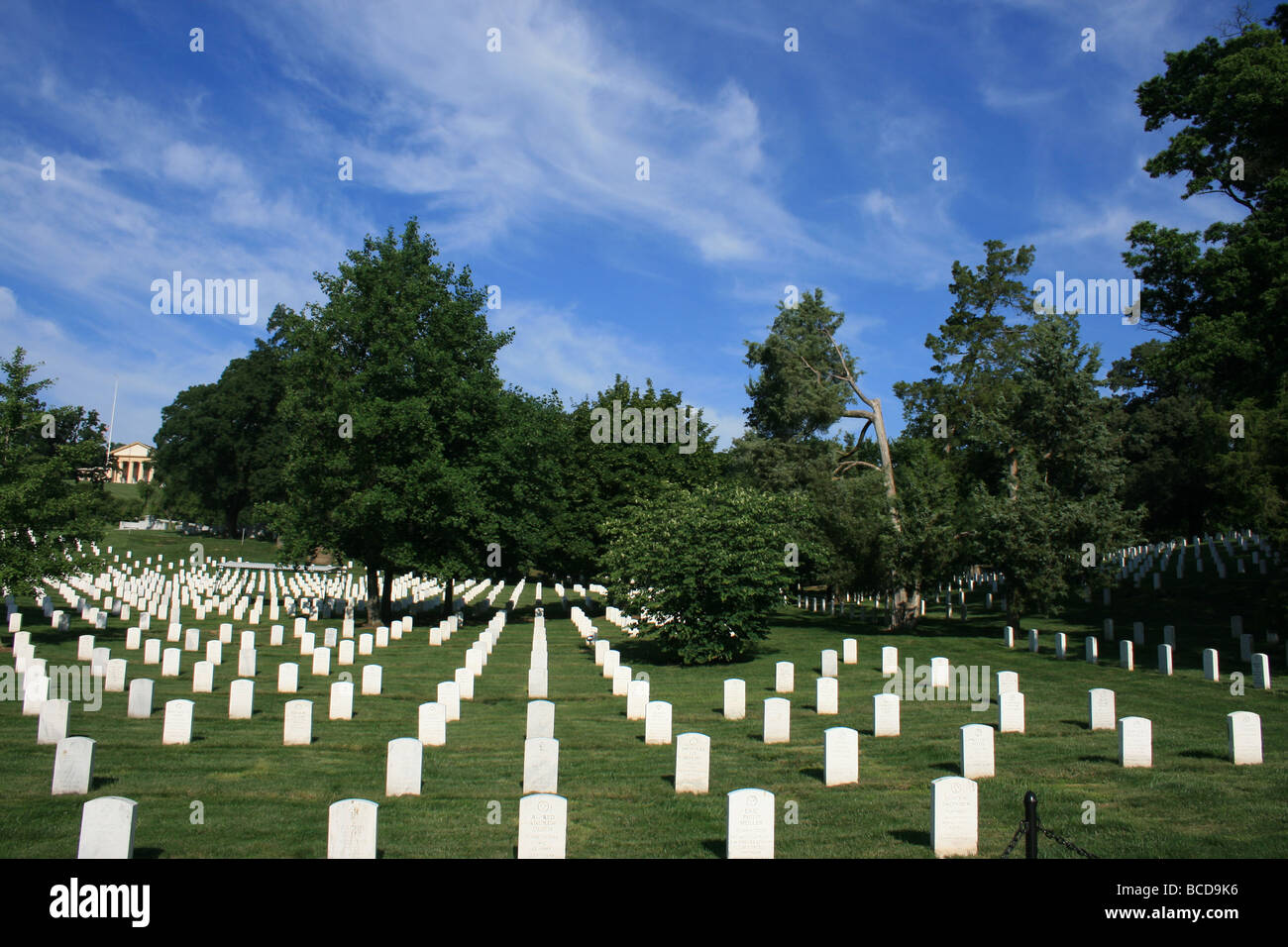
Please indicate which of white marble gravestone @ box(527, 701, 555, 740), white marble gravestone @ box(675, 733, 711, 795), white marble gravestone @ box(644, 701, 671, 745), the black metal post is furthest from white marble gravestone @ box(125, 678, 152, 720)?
the black metal post

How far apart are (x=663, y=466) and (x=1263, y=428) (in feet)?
102

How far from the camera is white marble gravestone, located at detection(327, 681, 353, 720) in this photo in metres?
15.5

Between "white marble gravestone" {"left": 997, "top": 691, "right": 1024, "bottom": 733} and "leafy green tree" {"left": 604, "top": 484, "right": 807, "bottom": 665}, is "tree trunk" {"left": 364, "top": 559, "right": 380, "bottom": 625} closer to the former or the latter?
"leafy green tree" {"left": 604, "top": 484, "right": 807, "bottom": 665}

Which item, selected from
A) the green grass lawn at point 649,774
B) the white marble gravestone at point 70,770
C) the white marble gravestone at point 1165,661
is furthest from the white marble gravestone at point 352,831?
the white marble gravestone at point 1165,661

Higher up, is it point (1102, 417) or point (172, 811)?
point (1102, 417)

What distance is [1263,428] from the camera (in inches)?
813

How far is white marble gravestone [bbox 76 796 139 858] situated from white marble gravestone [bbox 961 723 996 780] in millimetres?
9102

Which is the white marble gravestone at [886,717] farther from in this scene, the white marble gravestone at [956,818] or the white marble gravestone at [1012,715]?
the white marble gravestone at [956,818]

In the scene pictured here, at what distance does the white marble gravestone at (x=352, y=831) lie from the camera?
7.31 m

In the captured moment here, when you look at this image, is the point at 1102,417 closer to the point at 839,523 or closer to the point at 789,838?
the point at 839,523

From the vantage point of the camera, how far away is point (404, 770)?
33.6ft

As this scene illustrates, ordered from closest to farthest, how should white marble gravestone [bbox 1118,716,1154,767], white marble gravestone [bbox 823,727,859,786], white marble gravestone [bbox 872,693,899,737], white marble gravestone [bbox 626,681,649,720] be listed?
white marble gravestone [bbox 823,727,859,786]
white marble gravestone [bbox 1118,716,1154,767]
white marble gravestone [bbox 872,693,899,737]
white marble gravestone [bbox 626,681,649,720]
